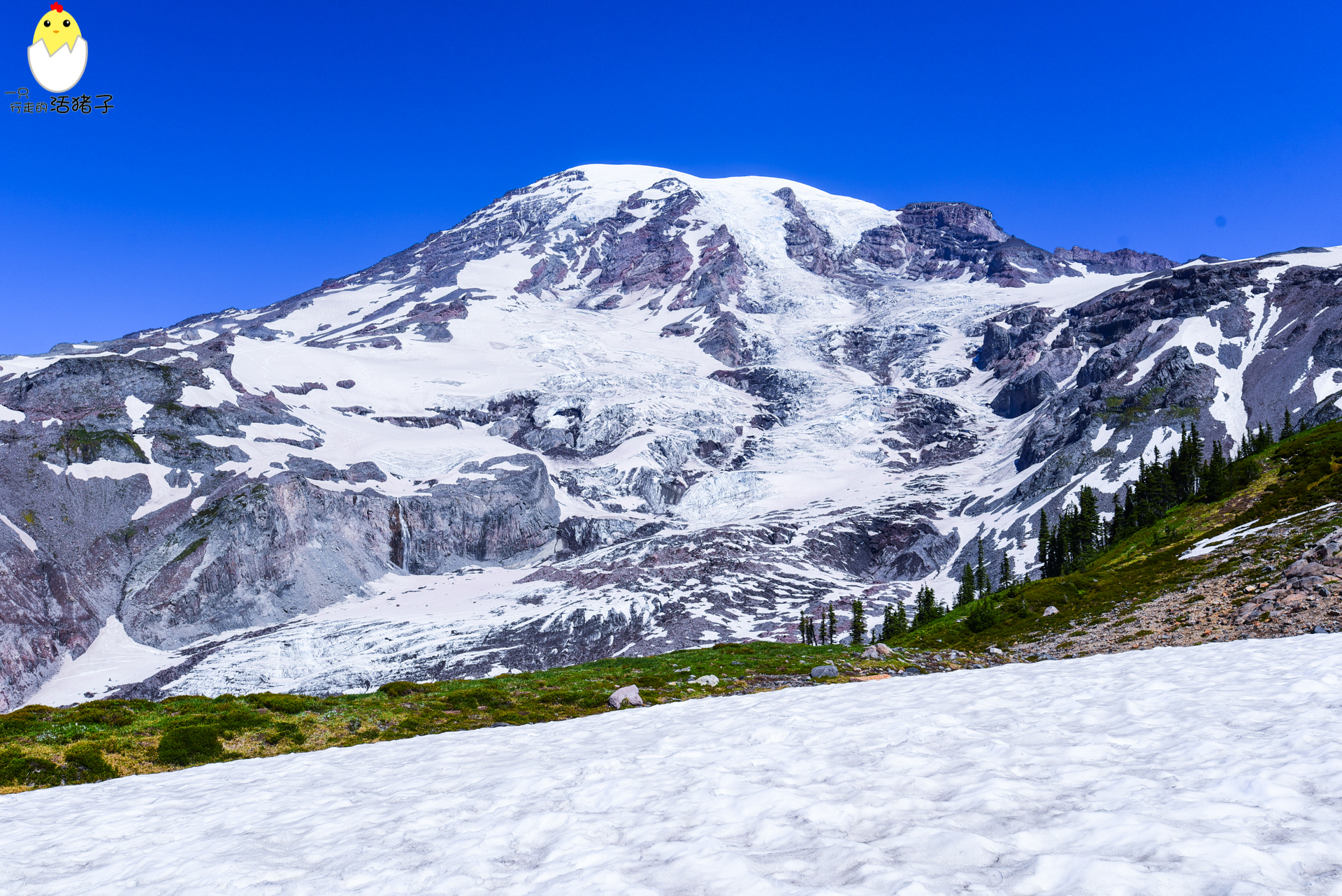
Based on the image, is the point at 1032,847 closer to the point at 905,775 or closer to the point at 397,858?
the point at 905,775

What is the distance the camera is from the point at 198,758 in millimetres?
19344

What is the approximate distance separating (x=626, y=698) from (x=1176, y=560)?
37344mm

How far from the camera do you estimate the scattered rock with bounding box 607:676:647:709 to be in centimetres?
2514

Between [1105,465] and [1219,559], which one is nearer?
[1219,559]

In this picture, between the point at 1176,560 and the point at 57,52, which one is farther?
the point at 1176,560

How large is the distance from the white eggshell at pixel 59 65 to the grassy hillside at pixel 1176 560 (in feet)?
156

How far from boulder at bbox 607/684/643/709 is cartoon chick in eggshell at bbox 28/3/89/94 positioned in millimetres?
28148

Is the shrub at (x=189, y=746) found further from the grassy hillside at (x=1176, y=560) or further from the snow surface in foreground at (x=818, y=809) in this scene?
the grassy hillside at (x=1176, y=560)

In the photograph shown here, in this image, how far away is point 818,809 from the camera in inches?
320

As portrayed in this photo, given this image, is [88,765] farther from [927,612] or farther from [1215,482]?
[927,612]

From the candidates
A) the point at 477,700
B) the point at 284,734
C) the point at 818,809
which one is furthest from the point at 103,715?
the point at 818,809

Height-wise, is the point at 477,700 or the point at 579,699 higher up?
the point at 477,700

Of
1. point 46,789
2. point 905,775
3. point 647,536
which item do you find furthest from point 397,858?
point 647,536

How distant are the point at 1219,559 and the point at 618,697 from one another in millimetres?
34458
